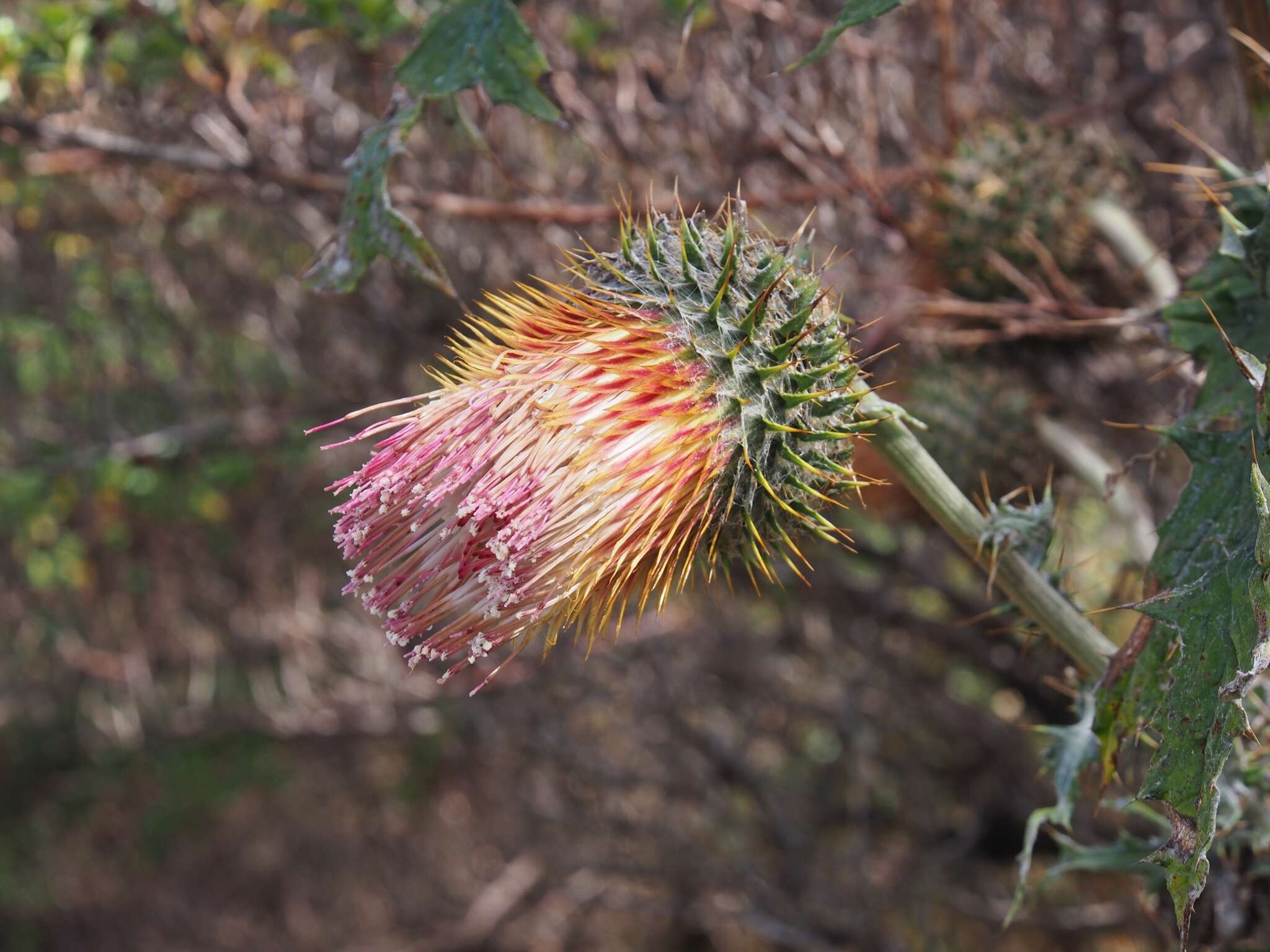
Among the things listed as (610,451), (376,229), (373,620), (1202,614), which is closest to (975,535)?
(1202,614)

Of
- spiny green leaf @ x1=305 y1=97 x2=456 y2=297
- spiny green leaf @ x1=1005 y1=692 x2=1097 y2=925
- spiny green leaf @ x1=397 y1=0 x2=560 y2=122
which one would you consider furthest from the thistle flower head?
spiny green leaf @ x1=1005 y1=692 x2=1097 y2=925

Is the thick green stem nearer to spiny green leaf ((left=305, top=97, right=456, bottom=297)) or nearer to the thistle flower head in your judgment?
the thistle flower head

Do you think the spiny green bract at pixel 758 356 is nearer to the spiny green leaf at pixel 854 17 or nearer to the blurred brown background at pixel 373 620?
the spiny green leaf at pixel 854 17

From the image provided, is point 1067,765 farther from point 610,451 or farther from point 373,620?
point 373,620

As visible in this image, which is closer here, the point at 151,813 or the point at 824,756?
the point at 824,756

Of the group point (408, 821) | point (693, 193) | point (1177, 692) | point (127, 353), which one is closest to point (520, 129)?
point (693, 193)

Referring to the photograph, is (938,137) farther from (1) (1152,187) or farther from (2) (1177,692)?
(2) (1177,692)
